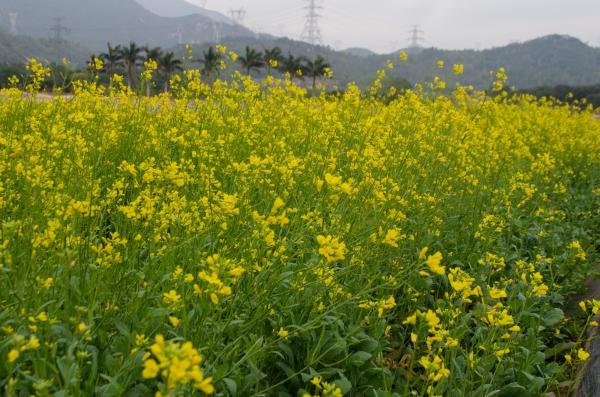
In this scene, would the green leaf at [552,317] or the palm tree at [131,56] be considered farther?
the palm tree at [131,56]

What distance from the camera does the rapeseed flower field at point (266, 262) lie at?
1.92m

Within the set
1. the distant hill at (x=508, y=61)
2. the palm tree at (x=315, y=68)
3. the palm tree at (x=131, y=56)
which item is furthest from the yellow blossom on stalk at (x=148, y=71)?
the distant hill at (x=508, y=61)

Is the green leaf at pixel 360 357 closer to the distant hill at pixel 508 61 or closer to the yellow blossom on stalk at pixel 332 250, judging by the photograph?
the yellow blossom on stalk at pixel 332 250

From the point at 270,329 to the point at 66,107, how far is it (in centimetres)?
398

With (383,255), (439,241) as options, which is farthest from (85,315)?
(439,241)

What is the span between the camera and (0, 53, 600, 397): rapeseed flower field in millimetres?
1925

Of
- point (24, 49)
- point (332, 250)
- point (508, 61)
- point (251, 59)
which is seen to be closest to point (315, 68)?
point (251, 59)

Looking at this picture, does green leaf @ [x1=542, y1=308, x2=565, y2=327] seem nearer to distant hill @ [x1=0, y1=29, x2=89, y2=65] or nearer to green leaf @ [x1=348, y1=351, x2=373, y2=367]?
green leaf @ [x1=348, y1=351, x2=373, y2=367]

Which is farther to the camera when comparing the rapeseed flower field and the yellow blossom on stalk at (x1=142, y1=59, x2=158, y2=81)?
the yellow blossom on stalk at (x1=142, y1=59, x2=158, y2=81)

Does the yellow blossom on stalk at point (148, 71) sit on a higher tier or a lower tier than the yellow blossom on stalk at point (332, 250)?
higher

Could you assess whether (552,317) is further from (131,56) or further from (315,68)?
(315,68)

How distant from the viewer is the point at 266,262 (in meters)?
2.25

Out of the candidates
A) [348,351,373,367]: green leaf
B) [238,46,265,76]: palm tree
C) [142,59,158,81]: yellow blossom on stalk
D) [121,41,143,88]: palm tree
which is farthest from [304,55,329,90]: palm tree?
[348,351,373,367]: green leaf

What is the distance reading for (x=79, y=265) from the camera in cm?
225
